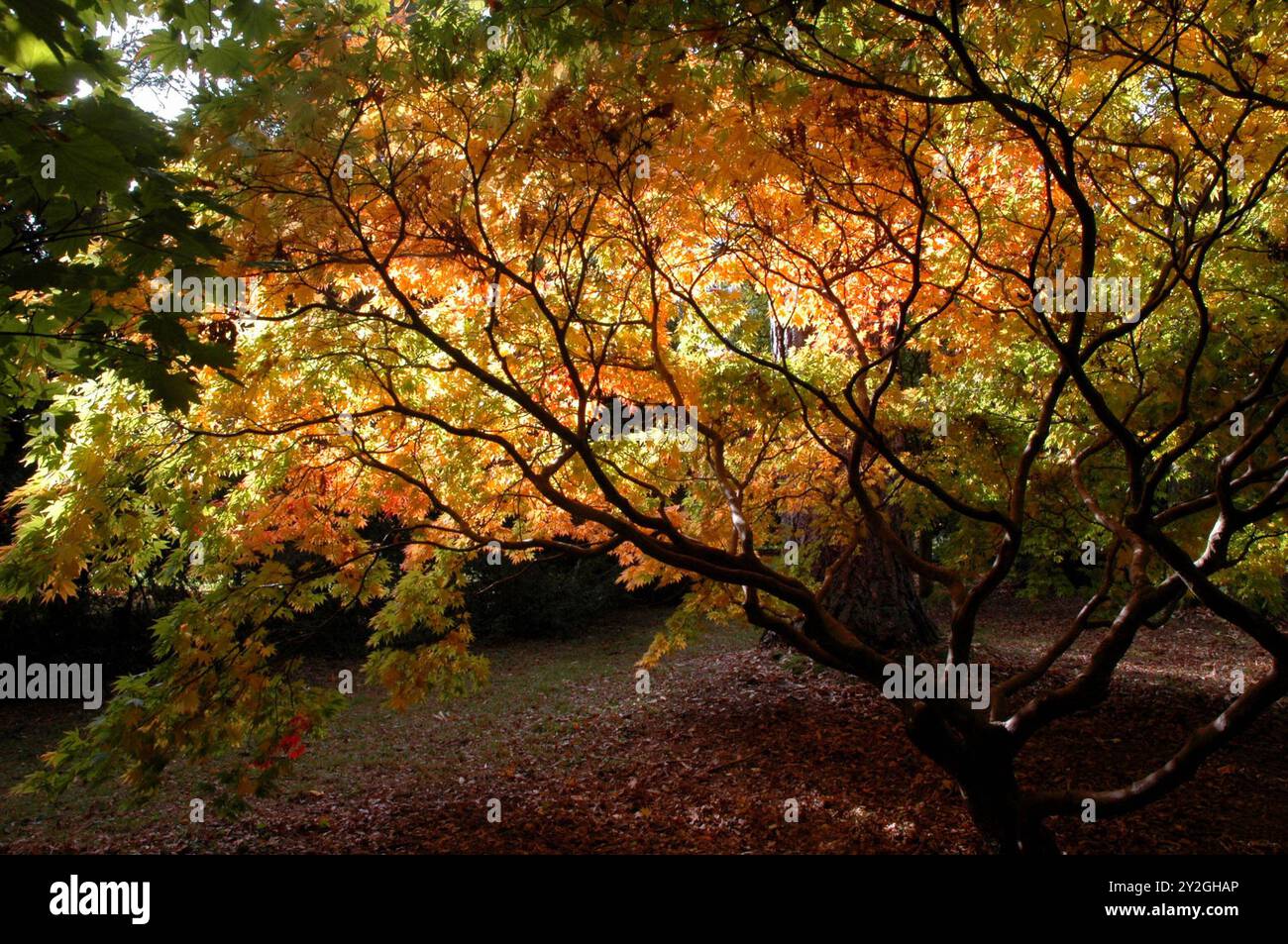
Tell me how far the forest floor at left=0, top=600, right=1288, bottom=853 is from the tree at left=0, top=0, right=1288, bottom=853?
1145 millimetres

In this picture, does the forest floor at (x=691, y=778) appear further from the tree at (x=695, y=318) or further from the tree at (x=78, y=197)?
the tree at (x=78, y=197)

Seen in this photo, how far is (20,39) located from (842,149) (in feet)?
10.3

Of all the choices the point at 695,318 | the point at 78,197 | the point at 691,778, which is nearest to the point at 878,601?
the point at 691,778

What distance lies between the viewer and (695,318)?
548 cm

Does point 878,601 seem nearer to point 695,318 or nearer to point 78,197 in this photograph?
point 695,318

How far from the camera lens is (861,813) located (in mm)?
5262

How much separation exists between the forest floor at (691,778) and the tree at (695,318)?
3.76ft

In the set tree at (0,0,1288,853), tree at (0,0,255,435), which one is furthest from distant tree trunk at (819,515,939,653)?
tree at (0,0,255,435)

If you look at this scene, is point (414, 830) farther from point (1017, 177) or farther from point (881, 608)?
point (1017, 177)

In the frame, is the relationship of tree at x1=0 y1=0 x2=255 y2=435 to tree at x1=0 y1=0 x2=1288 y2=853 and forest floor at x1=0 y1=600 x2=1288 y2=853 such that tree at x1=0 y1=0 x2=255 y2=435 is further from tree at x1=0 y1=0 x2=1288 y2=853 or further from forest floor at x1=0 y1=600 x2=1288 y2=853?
forest floor at x1=0 y1=600 x2=1288 y2=853

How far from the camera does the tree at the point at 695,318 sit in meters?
3.34

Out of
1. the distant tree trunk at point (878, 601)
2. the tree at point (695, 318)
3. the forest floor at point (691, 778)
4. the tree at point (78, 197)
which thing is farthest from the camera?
the distant tree trunk at point (878, 601)

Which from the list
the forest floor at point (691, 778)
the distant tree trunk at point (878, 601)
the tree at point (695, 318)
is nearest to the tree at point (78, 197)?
the tree at point (695, 318)
